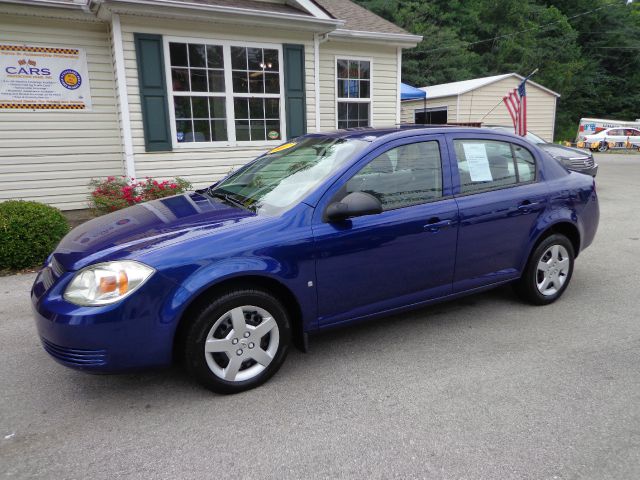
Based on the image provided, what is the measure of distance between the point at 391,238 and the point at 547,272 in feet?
6.00

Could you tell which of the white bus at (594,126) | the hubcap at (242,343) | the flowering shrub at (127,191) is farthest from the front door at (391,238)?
the white bus at (594,126)

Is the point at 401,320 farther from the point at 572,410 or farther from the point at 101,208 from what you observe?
the point at 101,208

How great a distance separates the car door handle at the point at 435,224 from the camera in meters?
3.46

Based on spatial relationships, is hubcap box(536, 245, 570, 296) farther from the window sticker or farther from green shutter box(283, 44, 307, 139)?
green shutter box(283, 44, 307, 139)

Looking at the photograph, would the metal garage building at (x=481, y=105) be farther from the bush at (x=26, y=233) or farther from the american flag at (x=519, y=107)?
the bush at (x=26, y=233)

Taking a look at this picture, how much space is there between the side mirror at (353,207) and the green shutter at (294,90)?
658cm

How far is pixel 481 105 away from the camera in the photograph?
21609 mm

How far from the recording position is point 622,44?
131ft

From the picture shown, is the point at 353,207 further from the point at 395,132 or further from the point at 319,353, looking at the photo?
the point at 319,353

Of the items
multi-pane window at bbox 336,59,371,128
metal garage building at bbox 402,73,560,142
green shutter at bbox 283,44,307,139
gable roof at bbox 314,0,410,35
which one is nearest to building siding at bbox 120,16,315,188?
green shutter at bbox 283,44,307,139

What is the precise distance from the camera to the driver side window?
3.36 meters

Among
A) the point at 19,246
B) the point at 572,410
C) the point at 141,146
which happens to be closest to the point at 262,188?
the point at 572,410

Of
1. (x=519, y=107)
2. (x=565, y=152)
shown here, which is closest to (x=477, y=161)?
(x=565, y=152)

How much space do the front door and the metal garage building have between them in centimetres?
1761
